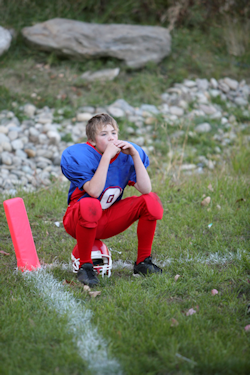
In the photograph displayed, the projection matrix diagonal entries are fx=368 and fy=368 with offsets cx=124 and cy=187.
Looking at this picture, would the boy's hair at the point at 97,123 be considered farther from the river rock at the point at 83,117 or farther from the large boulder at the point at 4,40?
the large boulder at the point at 4,40

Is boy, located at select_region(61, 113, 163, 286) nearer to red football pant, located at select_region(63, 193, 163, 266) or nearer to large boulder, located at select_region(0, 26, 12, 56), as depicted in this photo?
red football pant, located at select_region(63, 193, 163, 266)

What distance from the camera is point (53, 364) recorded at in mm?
1859

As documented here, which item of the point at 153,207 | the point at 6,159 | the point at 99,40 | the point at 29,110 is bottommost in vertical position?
the point at 6,159

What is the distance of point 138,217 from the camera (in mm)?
2756

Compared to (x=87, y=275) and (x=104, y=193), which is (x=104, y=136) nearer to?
(x=104, y=193)

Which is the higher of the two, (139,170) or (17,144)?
(139,170)

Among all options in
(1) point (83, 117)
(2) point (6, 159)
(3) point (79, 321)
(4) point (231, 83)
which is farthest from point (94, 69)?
(3) point (79, 321)

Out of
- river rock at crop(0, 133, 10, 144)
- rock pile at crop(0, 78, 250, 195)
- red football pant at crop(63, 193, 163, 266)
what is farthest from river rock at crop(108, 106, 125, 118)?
red football pant at crop(63, 193, 163, 266)

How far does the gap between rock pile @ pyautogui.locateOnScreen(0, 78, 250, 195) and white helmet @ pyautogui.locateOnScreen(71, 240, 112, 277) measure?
1984 mm

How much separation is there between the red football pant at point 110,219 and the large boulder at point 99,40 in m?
5.47

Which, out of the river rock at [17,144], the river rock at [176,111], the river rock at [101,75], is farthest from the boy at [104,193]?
the river rock at [101,75]

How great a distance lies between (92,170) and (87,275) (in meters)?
0.76

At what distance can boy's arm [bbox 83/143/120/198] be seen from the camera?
2497mm

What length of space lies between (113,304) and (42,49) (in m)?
6.37
